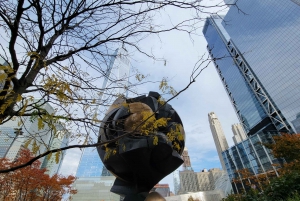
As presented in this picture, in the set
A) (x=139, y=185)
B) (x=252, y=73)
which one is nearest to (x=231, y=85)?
(x=252, y=73)

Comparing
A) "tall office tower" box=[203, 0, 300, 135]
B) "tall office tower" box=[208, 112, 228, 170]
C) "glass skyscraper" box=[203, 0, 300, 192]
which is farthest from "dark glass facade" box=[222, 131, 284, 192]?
"tall office tower" box=[208, 112, 228, 170]

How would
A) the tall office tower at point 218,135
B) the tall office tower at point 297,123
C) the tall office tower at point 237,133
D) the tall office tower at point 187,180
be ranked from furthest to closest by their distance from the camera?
the tall office tower at point 237,133 → the tall office tower at point 218,135 → the tall office tower at point 187,180 → the tall office tower at point 297,123

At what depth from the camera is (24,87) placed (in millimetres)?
2031

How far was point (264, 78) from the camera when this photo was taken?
46656 millimetres

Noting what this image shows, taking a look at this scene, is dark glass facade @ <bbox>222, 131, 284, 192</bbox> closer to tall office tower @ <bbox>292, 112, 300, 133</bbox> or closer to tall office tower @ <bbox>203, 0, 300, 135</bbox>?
tall office tower @ <bbox>292, 112, 300, 133</bbox>

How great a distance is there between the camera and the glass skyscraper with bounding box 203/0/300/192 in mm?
38281

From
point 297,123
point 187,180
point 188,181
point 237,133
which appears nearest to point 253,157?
point 297,123

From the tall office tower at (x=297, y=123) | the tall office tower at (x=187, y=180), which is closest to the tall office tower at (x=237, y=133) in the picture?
the tall office tower at (x=187, y=180)

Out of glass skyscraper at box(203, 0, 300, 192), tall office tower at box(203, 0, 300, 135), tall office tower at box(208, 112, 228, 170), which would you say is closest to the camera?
glass skyscraper at box(203, 0, 300, 192)

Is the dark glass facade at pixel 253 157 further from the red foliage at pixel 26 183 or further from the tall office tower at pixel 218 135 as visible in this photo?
the tall office tower at pixel 218 135

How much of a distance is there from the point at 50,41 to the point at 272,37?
172 ft

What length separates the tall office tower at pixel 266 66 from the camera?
38.7 metres

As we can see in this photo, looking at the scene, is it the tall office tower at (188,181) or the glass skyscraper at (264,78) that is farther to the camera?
the tall office tower at (188,181)

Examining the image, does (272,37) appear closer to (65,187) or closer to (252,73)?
(252,73)
